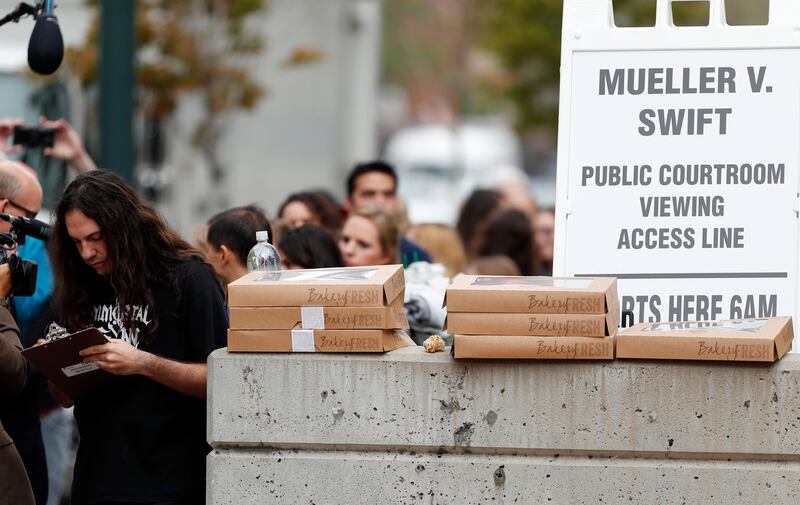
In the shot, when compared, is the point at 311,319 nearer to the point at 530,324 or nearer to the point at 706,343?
the point at 530,324

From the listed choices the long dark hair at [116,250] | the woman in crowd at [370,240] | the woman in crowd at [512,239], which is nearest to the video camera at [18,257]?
the long dark hair at [116,250]

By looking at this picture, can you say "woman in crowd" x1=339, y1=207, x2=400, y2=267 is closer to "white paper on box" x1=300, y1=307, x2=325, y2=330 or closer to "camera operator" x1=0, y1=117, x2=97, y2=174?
"camera operator" x1=0, y1=117, x2=97, y2=174

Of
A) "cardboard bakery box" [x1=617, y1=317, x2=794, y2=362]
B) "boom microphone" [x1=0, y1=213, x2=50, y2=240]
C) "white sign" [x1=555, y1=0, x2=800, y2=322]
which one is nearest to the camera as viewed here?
"cardboard bakery box" [x1=617, y1=317, x2=794, y2=362]

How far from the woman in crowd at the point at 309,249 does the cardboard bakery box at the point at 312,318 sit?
216cm

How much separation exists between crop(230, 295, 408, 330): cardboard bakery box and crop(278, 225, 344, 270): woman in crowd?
2161mm

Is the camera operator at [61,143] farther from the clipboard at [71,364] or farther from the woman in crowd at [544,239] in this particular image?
the woman in crowd at [544,239]

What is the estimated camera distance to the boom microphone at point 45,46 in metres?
5.63

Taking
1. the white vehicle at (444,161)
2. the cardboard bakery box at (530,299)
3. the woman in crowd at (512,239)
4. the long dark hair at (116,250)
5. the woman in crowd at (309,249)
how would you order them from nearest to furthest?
the cardboard bakery box at (530,299), the long dark hair at (116,250), the woman in crowd at (309,249), the woman in crowd at (512,239), the white vehicle at (444,161)

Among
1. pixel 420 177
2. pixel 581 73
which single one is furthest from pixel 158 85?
pixel 420 177

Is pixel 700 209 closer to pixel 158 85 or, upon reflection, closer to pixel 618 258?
pixel 618 258

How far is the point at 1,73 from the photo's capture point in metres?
11.6

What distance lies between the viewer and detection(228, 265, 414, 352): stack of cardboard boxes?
448 cm

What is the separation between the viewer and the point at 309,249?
6.78m

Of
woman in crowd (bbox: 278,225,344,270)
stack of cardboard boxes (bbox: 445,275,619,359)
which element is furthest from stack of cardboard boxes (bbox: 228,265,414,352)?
woman in crowd (bbox: 278,225,344,270)
